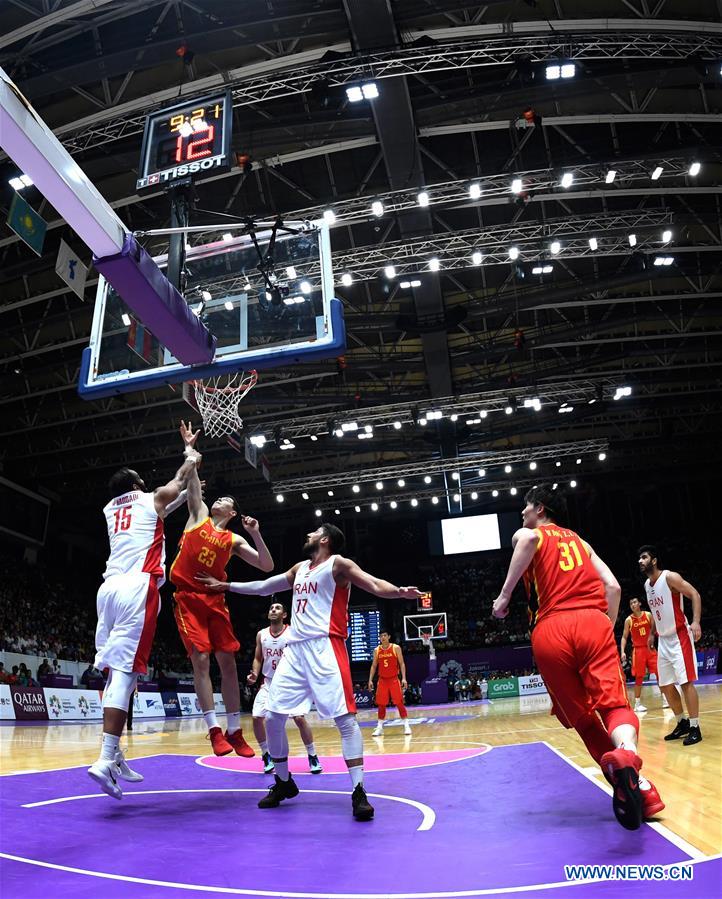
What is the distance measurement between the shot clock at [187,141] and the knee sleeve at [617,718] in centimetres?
683

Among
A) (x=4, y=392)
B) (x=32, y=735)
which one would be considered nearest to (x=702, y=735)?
(x=32, y=735)

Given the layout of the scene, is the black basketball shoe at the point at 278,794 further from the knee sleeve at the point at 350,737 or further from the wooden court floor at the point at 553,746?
the wooden court floor at the point at 553,746

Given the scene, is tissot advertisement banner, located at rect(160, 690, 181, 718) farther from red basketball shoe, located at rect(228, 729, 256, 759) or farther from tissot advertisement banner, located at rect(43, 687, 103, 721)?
red basketball shoe, located at rect(228, 729, 256, 759)

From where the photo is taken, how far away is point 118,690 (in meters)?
5.02

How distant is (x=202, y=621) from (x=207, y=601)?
0.62 feet

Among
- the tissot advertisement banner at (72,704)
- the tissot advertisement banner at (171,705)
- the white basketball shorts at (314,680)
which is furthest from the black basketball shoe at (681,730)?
the tissot advertisement banner at (171,705)

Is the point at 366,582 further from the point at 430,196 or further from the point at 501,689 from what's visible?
the point at 501,689

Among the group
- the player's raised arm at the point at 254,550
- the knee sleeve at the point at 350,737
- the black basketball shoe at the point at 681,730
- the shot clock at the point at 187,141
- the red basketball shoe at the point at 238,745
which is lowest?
the black basketball shoe at the point at 681,730

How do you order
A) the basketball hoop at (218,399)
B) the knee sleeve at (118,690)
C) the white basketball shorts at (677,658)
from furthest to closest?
the basketball hoop at (218,399)
the white basketball shorts at (677,658)
the knee sleeve at (118,690)

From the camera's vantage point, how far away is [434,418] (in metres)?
24.2

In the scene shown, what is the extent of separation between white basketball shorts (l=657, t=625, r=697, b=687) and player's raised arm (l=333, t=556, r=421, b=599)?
14.0 ft

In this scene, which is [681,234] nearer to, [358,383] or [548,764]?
[358,383]

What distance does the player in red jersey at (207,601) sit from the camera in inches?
241

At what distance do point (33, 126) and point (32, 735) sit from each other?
1150cm
